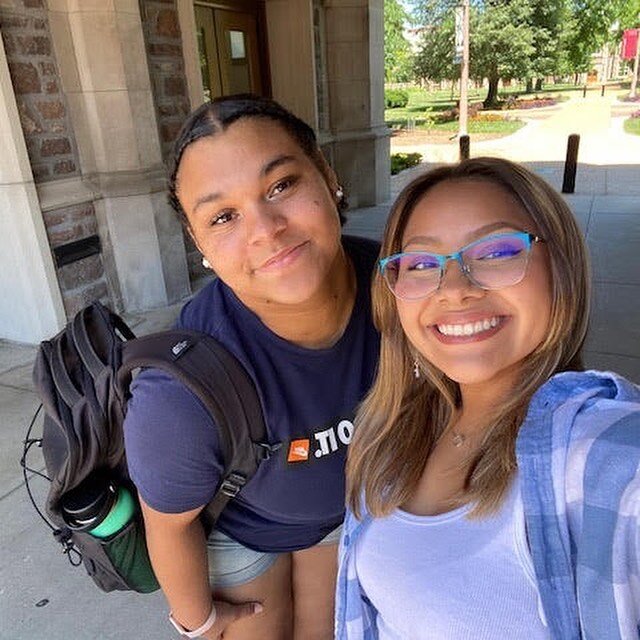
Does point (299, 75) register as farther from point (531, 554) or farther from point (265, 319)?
point (531, 554)

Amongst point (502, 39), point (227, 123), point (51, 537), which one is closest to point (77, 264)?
point (51, 537)

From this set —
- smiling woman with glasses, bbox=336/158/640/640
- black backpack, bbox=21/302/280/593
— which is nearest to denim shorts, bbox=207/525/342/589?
black backpack, bbox=21/302/280/593

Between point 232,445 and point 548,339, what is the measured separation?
0.68m

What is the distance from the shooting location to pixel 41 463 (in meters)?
3.44

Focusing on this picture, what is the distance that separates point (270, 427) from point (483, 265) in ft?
1.96

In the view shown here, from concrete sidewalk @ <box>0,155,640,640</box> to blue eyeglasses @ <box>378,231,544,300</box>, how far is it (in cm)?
186

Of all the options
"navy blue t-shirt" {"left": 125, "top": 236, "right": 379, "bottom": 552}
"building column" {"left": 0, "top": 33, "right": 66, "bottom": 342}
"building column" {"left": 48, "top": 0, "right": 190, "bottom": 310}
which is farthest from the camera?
"building column" {"left": 48, "top": 0, "right": 190, "bottom": 310}

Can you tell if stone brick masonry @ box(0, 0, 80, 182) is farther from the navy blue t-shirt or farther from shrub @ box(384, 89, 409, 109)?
shrub @ box(384, 89, 409, 109)

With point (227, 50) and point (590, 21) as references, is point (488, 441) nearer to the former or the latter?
point (227, 50)

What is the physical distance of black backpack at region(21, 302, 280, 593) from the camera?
128 centimetres

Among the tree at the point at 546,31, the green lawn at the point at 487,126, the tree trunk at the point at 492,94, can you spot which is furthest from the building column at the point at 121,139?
the tree trunk at the point at 492,94

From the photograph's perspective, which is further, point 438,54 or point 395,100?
point 395,100

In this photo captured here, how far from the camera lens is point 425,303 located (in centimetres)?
125

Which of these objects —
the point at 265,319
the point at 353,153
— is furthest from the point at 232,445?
the point at 353,153
